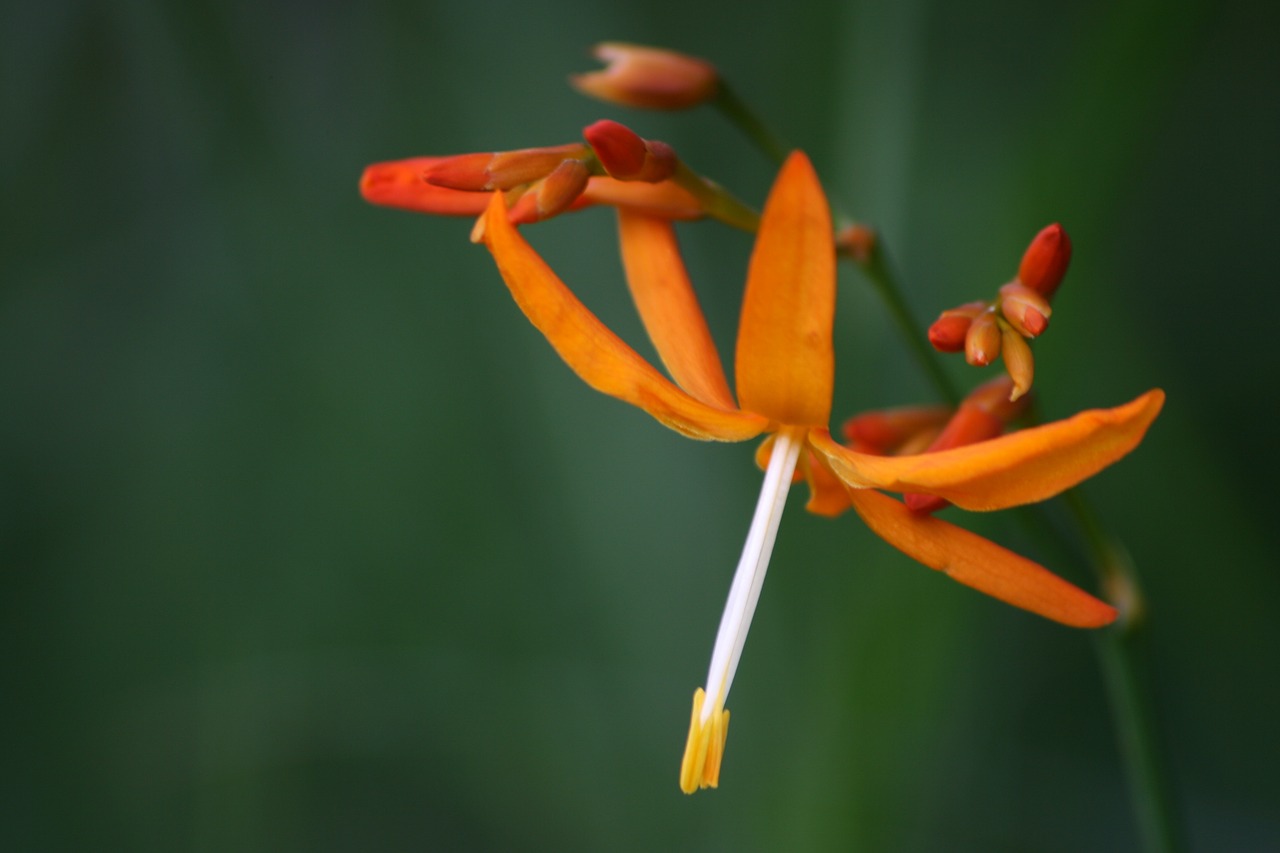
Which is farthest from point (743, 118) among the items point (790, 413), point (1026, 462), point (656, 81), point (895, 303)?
point (1026, 462)

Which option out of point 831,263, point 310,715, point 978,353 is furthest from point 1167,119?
point 310,715

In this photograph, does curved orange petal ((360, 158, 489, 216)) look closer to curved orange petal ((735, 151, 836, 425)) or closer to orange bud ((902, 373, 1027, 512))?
curved orange petal ((735, 151, 836, 425))

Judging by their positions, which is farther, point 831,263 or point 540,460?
point 540,460

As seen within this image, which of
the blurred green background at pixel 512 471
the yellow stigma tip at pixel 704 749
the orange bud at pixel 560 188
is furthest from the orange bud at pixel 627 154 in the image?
the blurred green background at pixel 512 471

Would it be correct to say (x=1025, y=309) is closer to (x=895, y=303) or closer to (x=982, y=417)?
(x=982, y=417)

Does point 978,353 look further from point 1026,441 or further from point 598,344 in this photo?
point 598,344
